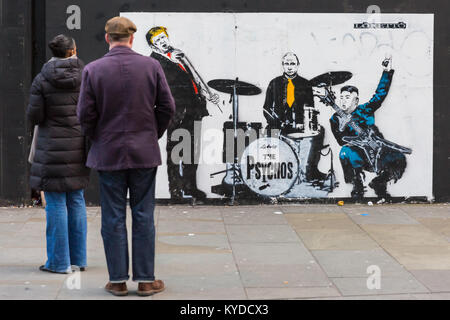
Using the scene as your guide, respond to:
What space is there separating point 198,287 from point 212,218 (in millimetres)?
3063

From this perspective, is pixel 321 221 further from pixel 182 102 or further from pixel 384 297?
pixel 384 297

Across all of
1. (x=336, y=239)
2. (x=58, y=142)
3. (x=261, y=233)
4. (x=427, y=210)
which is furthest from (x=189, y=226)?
(x=427, y=210)

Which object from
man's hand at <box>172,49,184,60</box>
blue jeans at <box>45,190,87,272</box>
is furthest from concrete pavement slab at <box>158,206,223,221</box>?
blue jeans at <box>45,190,87,272</box>

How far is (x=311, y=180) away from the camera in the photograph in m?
9.89

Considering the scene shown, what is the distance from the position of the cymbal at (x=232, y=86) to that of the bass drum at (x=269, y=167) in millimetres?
645

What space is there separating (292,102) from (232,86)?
31.8 inches

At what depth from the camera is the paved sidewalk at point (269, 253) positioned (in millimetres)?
5945

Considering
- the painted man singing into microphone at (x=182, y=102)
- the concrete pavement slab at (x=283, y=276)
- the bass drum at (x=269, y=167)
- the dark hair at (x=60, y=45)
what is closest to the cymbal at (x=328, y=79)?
the bass drum at (x=269, y=167)

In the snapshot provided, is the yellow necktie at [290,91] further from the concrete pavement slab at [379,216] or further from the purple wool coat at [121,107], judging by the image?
the purple wool coat at [121,107]

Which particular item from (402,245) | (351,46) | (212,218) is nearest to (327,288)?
(402,245)

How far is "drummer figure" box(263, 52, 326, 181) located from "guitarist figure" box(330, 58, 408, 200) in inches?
11.9

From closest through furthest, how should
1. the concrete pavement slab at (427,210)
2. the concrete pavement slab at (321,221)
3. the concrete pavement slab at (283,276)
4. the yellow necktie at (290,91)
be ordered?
the concrete pavement slab at (283,276) → the concrete pavement slab at (321,221) → the concrete pavement slab at (427,210) → the yellow necktie at (290,91)

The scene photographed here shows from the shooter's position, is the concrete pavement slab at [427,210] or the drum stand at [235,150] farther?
the drum stand at [235,150]

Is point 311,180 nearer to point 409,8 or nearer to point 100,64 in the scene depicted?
point 409,8
